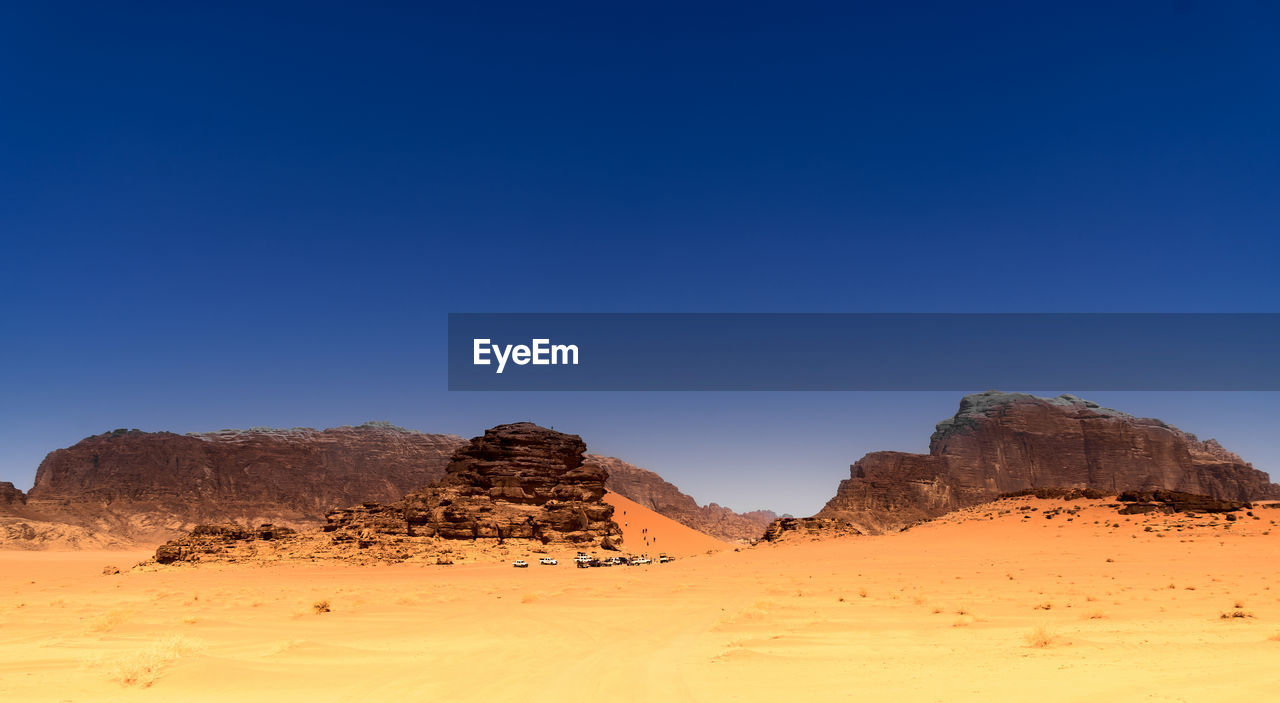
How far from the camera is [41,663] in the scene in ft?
34.9

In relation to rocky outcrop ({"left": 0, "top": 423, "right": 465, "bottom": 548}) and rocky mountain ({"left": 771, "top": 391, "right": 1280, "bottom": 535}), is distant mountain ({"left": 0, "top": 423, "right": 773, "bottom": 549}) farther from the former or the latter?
rocky mountain ({"left": 771, "top": 391, "right": 1280, "bottom": 535})

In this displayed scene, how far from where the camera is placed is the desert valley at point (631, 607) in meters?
9.23

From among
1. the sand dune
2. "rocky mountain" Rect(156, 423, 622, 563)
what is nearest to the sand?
"rocky mountain" Rect(156, 423, 622, 563)

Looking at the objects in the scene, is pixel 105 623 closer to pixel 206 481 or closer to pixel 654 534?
pixel 654 534

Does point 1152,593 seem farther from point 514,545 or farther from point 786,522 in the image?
point 786,522

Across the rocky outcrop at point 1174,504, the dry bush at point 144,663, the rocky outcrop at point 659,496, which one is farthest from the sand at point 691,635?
the rocky outcrop at point 659,496

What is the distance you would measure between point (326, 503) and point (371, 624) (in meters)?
124

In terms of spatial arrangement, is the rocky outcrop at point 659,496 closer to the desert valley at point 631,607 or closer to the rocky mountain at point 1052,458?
the rocky mountain at point 1052,458

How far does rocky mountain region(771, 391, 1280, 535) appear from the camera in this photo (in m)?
107

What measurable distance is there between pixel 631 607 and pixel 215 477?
415 ft

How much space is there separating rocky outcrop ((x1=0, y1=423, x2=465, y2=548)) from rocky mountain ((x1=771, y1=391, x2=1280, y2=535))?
86040mm

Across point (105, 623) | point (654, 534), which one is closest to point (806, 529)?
point (654, 534)

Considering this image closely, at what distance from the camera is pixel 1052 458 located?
12362cm

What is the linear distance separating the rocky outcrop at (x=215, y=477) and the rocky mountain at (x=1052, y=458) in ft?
282
